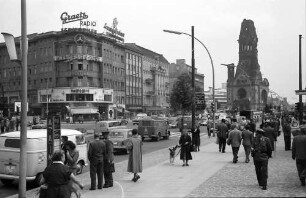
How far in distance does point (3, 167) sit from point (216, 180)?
21.4 ft

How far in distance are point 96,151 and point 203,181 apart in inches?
138

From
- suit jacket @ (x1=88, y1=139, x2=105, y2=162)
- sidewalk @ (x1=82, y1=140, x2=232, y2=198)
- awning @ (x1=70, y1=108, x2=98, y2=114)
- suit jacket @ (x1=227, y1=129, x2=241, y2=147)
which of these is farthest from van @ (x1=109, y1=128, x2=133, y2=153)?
awning @ (x1=70, y1=108, x2=98, y2=114)

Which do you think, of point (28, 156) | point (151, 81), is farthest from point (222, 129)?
point (151, 81)

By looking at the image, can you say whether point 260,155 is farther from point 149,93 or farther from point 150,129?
point 149,93

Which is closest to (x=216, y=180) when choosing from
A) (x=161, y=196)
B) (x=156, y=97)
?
(x=161, y=196)

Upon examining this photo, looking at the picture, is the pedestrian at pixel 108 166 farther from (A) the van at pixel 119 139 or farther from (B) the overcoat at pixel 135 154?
(A) the van at pixel 119 139

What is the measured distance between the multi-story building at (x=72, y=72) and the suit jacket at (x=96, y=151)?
6794 centimetres

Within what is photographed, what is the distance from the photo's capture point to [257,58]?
15588 centimetres

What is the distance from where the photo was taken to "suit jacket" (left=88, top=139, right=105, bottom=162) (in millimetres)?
12023

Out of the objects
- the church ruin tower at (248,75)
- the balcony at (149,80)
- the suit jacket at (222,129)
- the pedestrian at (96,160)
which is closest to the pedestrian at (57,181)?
the pedestrian at (96,160)

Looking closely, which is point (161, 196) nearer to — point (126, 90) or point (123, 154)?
point (123, 154)

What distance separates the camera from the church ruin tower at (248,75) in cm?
15188

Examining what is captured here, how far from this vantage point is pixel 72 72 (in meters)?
81.8

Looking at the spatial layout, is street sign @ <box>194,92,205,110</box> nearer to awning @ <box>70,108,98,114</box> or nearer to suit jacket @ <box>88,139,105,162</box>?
suit jacket @ <box>88,139,105,162</box>
